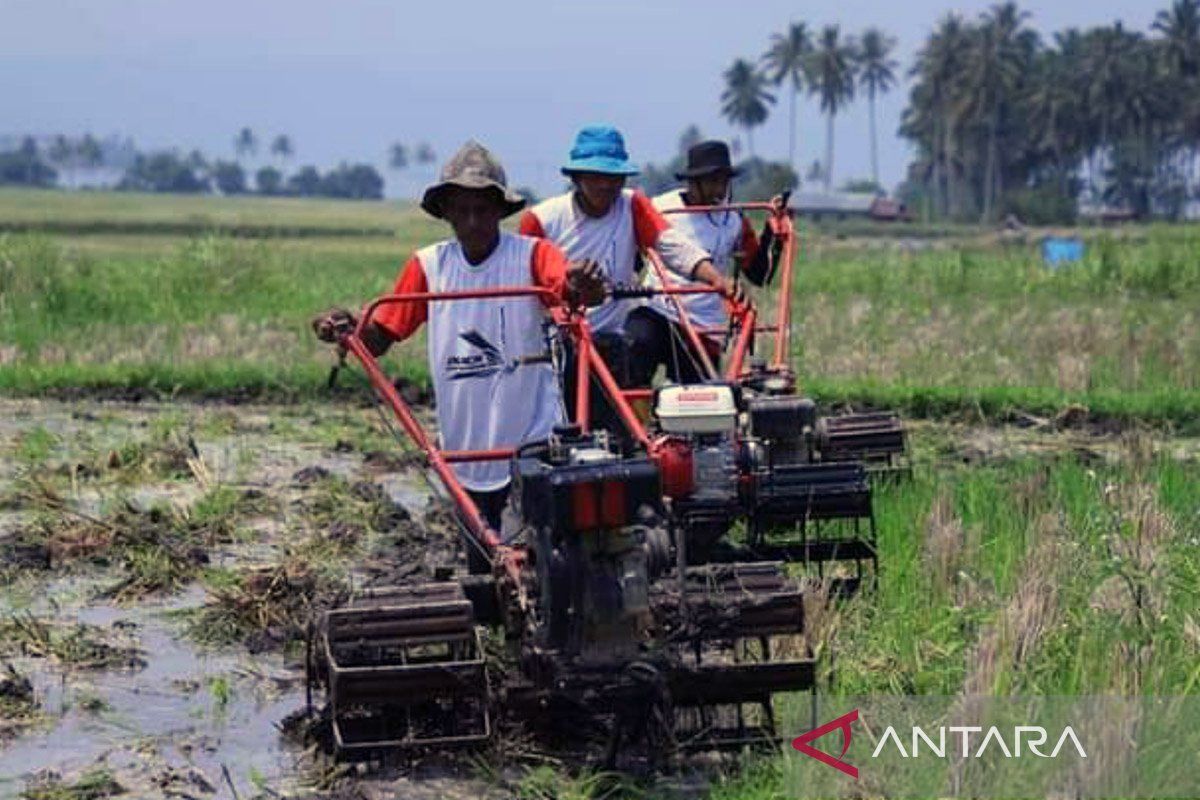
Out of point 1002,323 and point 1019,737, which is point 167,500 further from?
point 1002,323

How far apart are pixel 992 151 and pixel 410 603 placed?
9043cm

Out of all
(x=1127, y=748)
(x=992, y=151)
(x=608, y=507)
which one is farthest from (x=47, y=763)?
(x=992, y=151)

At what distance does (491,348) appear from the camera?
6062mm

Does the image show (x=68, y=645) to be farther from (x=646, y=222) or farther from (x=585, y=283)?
(x=646, y=222)

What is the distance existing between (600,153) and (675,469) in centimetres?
193

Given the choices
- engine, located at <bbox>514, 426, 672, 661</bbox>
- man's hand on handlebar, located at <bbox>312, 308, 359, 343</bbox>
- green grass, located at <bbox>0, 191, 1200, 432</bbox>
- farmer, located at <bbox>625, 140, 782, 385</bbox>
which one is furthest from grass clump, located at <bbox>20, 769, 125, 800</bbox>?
green grass, located at <bbox>0, 191, 1200, 432</bbox>

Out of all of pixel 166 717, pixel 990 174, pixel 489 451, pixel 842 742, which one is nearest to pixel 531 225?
pixel 489 451

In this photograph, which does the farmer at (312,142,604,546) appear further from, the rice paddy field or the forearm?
the forearm

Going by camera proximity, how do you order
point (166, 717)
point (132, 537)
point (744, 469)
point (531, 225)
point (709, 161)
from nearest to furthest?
point (166, 717), point (744, 469), point (531, 225), point (132, 537), point (709, 161)

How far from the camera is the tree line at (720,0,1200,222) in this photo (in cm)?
8956

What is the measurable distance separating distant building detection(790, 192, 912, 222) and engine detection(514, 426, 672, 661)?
8093cm

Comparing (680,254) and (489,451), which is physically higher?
(680,254)

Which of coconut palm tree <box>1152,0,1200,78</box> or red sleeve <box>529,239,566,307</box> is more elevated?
coconut palm tree <box>1152,0,1200,78</box>

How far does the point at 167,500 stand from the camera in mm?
8734
